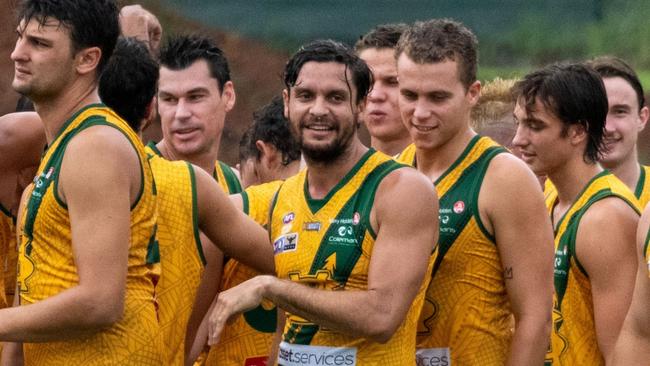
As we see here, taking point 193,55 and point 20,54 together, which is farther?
point 193,55

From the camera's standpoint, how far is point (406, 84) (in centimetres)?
509

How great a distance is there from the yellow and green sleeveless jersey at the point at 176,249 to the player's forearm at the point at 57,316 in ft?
2.05

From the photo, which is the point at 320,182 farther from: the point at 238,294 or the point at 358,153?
the point at 238,294

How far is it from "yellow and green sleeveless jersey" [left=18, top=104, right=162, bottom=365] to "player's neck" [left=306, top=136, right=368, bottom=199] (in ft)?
2.26

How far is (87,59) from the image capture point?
418cm

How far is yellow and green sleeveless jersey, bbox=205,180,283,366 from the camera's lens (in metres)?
5.34

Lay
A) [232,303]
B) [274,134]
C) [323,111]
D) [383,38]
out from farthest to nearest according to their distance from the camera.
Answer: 1. [383,38]
2. [274,134]
3. [323,111]
4. [232,303]

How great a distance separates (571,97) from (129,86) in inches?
70.9

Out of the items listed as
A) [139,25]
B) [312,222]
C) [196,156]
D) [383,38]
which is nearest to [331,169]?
[312,222]

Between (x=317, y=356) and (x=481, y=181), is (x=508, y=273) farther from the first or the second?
(x=317, y=356)

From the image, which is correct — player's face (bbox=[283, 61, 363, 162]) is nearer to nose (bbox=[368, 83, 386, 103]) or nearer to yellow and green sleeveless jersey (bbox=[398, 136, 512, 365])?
yellow and green sleeveless jersey (bbox=[398, 136, 512, 365])

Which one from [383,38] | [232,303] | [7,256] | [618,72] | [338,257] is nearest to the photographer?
[232,303]

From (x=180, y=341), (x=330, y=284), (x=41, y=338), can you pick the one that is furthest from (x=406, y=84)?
(x=41, y=338)

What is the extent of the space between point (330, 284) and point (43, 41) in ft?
4.10
